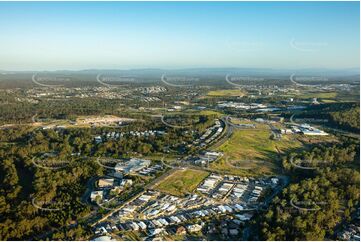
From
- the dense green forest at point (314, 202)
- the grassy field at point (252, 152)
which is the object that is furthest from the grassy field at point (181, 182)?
the dense green forest at point (314, 202)

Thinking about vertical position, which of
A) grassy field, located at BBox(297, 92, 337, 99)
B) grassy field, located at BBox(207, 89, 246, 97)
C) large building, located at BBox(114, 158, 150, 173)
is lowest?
large building, located at BBox(114, 158, 150, 173)

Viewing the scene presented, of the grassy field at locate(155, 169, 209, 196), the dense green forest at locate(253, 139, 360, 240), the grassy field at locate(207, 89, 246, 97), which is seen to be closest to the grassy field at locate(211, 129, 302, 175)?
the dense green forest at locate(253, 139, 360, 240)

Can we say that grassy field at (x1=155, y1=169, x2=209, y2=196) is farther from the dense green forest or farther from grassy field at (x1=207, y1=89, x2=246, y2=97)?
grassy field at (x1=207, y1=89, x2=246, y2=97)

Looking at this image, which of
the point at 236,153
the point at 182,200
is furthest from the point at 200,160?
the point at 182,200

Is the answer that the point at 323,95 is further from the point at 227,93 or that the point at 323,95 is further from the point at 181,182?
the point at 181,182

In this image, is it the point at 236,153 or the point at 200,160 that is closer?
the point at 200,160

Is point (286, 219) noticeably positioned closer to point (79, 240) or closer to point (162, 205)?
point (162, 205)
